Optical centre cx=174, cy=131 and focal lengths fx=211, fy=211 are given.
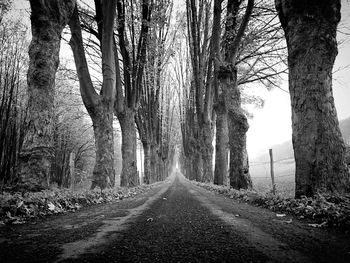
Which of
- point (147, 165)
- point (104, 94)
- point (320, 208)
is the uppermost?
point (104, 94)

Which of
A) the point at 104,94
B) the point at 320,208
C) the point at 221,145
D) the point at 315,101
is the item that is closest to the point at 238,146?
the point at 221,145

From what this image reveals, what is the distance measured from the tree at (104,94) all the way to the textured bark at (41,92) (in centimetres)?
247

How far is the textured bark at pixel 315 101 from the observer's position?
392 centimetres

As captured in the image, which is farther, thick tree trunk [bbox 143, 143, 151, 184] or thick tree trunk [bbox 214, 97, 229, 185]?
thick tree trunk [bbox 143, 143, 151, 184]

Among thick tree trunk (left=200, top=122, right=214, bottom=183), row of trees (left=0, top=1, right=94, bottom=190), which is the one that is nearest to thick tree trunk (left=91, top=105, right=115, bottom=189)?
row of trees (left=0, top=1, right=94, bottom=190)

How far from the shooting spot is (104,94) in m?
8.47

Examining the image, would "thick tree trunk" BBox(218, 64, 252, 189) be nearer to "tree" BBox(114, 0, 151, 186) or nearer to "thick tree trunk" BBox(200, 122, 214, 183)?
"tree" BBox(114, 0, 151, 186)

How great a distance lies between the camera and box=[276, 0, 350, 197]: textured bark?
3.92 m

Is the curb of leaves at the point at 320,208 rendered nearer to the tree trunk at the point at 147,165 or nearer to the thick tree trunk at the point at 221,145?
the thick tree trunk at the point at 221,145

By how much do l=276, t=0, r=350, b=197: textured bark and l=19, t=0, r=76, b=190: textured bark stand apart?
554 centimetres

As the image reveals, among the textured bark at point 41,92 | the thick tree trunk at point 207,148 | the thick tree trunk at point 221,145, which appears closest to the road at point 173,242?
the textured bark at point 41,92

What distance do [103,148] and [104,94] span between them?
2.17 meters

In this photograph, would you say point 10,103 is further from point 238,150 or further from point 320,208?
point 320,208

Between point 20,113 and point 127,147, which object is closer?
point 127,147
